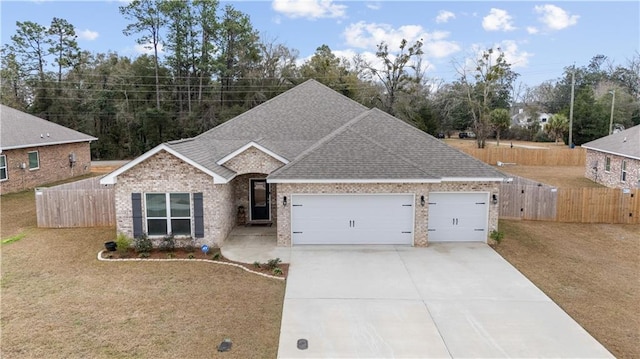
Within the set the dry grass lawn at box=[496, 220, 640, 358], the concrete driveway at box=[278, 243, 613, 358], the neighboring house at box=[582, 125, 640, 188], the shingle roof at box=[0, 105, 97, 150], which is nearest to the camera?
the concrete driveway at box=[278, 243, 613, 358]

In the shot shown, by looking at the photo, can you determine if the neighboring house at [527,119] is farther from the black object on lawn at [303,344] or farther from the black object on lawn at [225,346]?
the black object on lawn at [225,346]

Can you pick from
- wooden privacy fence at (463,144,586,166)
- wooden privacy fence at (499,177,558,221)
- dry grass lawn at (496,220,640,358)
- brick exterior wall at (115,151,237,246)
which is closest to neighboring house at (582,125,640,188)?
dry grass lawn at (496,220,640,358)

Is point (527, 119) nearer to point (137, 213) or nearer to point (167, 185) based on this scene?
point (167, 185)

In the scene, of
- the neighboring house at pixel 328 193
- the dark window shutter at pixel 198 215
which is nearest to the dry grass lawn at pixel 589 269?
the neighboring house at pixel 328 193

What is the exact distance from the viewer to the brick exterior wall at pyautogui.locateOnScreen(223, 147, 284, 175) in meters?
15.4

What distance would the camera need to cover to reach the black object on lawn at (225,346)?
7715 mm

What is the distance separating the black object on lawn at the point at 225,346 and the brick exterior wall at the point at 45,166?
71.3 feet

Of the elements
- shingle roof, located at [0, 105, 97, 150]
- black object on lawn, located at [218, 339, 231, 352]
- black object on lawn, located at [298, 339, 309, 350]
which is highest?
shingle roof, located at [0, 105, 97, 150]

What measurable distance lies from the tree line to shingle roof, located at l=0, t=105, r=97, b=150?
14530 millimetres

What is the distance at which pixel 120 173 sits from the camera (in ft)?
43.9

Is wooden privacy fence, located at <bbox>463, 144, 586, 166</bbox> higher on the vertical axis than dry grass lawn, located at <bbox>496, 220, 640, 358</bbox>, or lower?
higher

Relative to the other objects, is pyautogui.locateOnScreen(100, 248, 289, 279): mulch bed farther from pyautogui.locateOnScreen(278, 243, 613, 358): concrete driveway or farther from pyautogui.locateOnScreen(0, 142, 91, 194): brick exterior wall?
pyautogui.locateOnScreen(0, 142, 91, 194): brick exterior wall

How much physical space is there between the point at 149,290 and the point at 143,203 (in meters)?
4.03

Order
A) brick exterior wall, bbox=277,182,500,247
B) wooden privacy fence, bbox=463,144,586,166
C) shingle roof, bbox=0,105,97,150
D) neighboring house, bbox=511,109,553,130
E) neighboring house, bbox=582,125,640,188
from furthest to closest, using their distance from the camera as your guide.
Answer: neighboring house, bbox=511,109,553,130 < wooden privacy fence, bbox=463,144,586,166 < shingle roof, bbox=0,105,97,150 < neighboring house, bbox=582,125,640,188 < brick exterior wall, bbox=277,182,500,247
